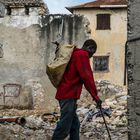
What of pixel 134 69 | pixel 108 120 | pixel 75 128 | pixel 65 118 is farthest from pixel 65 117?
pixel 108 120

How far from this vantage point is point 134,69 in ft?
11.9

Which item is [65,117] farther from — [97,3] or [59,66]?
[97,3]

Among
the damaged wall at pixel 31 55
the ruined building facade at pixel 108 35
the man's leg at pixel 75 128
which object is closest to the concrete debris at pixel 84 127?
the man's leg at pixel 75 128

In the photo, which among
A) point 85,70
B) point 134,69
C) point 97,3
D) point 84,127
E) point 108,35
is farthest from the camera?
point 97,3

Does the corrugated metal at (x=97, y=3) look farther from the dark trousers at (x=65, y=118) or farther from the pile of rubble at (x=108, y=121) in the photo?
the dark trousers at (x=65, y=118)

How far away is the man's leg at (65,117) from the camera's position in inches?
234

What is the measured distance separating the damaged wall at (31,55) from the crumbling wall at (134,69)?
1635 cm

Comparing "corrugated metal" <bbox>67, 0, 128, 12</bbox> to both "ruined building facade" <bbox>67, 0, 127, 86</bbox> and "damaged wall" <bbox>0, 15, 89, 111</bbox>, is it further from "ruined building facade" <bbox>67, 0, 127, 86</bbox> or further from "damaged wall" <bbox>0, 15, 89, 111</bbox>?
"damaged wall" <bbox>0, 15, 89, 111</bbox>

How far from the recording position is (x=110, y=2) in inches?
1366

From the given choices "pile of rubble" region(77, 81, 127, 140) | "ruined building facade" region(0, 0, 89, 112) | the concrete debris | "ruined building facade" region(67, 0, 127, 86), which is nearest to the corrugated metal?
"ruined building facade" region(67, 0, 127, 86)

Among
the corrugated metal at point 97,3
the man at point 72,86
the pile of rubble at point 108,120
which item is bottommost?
the pile of rubble at point 108,120

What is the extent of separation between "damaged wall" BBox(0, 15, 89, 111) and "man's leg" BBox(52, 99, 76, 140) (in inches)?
549

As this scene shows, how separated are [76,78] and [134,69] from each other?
240cm

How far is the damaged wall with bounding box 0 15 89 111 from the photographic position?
20.0 m
